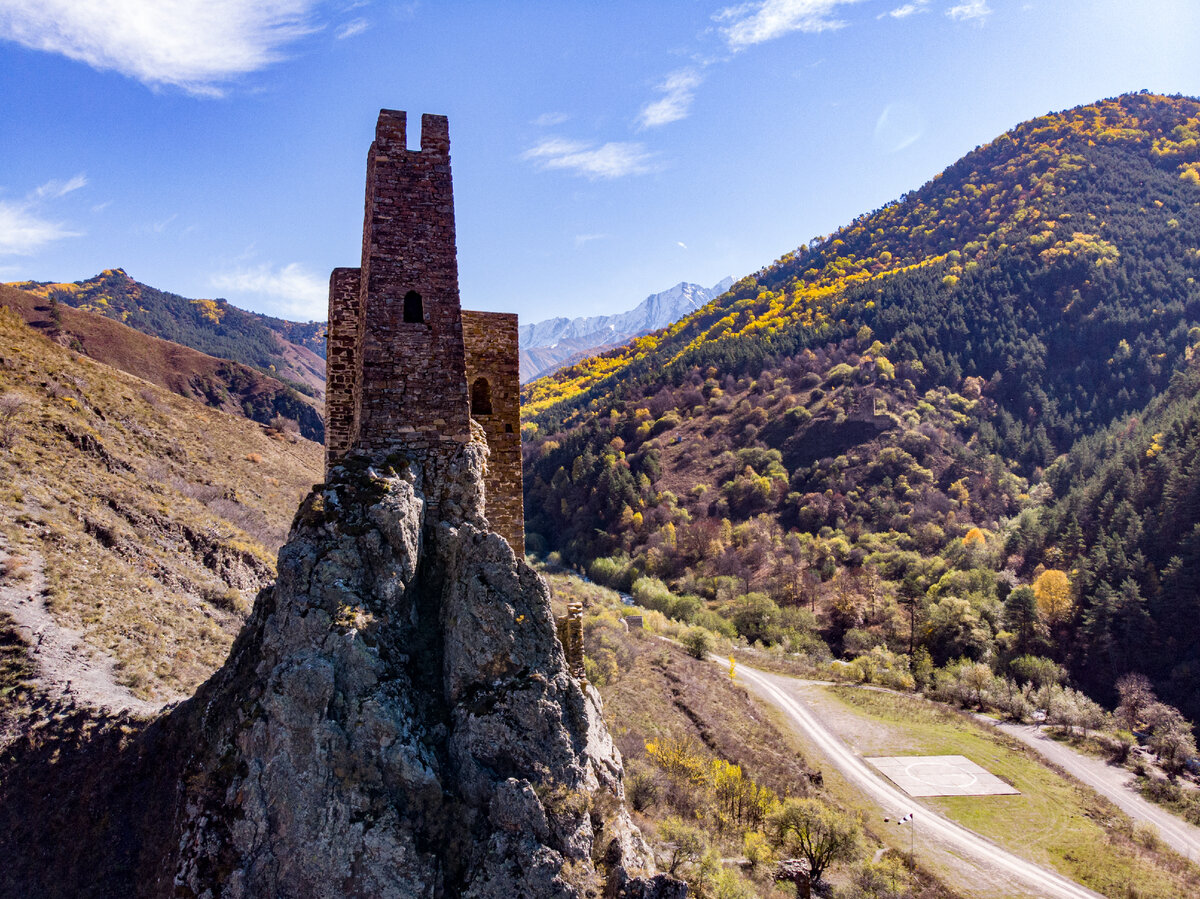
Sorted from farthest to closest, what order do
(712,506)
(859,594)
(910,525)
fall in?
(712,506)
(910,525)
(859,594)

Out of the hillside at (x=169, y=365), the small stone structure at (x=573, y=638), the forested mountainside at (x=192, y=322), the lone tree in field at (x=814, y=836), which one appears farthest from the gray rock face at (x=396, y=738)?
the forested mountainside at (x=192, y=322)

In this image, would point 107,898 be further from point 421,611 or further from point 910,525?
point 910,525

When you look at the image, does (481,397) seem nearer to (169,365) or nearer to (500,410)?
(500,410)

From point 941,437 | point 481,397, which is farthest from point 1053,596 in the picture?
point 481,397

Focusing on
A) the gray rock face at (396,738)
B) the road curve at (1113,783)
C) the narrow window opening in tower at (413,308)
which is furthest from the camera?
the road curve at (1113,783)

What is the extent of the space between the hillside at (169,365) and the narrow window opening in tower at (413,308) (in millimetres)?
61365

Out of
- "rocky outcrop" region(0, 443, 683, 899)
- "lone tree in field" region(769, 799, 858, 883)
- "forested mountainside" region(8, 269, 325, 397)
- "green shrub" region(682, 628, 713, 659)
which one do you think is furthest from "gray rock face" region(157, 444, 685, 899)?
"forested mountainside" region(8, 269, 325, 397)

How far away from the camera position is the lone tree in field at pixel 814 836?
25.0 meters

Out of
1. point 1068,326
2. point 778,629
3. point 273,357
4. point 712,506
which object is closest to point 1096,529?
point 778,629

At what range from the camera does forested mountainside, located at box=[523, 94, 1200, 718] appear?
63.9 m

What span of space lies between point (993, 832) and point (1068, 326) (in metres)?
109

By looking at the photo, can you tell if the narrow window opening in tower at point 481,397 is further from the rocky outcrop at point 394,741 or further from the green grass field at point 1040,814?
the green grass field at point 1040,814

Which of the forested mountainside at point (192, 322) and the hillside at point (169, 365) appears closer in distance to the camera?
the hillside at point (169, 365)

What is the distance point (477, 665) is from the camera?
28.1ft
